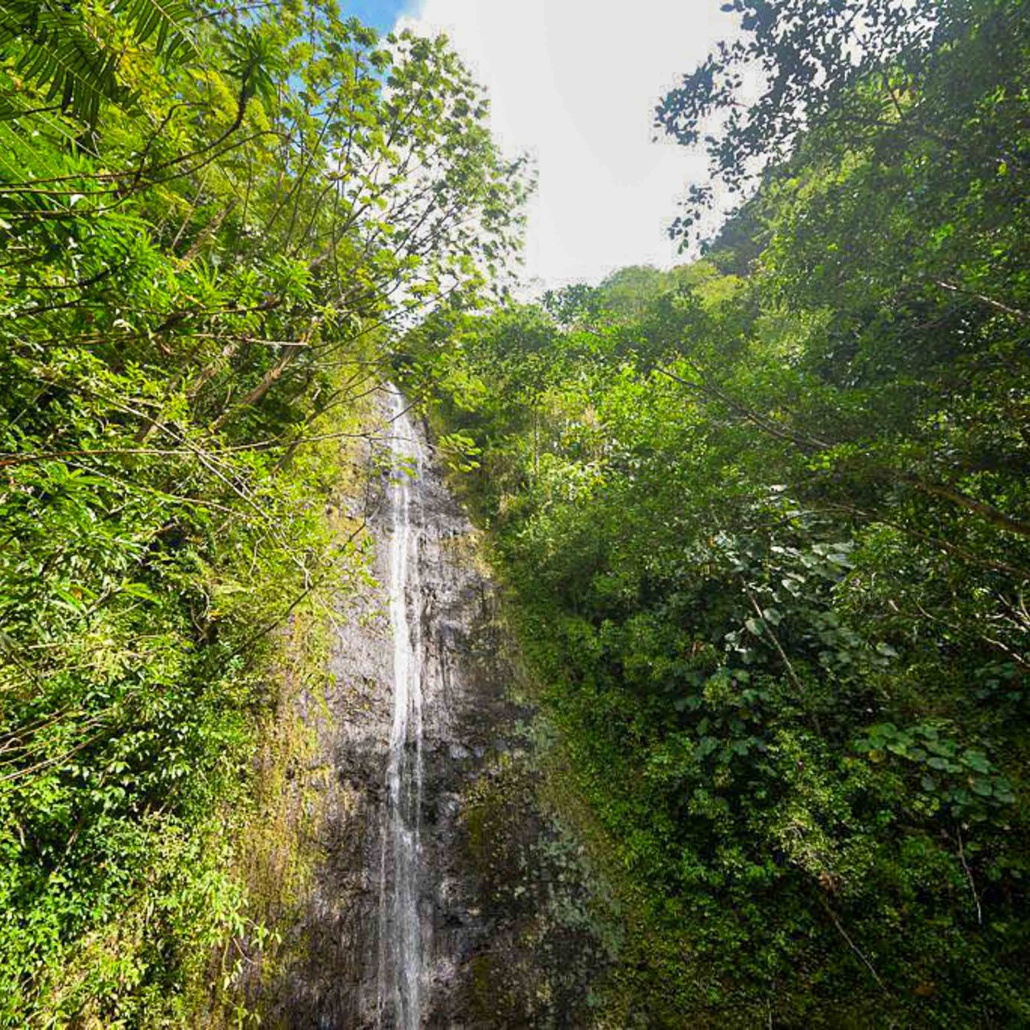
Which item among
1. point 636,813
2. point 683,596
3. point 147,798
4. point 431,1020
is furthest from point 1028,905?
point 147,798

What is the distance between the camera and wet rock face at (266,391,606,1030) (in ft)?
12.8

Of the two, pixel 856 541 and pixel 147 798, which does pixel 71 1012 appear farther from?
pixel 856 541

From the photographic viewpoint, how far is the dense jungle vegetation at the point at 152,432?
1.31m

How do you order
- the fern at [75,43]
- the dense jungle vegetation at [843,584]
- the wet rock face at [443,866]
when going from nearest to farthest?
1. the fern at [75,43]
2. the dense jungle vegetation at [843,584]
3. the wet rock face at [443,866]

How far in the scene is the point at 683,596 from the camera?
5797 millimetres

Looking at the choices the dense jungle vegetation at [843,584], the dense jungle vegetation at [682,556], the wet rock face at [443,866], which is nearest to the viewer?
the dense jungle vegetation at [682,556]

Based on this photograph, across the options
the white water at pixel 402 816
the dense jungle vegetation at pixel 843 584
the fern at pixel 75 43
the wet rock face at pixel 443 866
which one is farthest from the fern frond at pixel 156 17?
the wet rock face at pixel 443 866

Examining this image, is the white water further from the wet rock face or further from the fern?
the fern

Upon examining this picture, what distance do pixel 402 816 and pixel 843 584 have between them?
5274mm

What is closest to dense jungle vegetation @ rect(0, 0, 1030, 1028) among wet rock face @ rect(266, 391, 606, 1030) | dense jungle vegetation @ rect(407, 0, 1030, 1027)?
dense jungle vegetation @ rect(407, 0, 1030, 1027)

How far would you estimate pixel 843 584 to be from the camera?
469 centimetres

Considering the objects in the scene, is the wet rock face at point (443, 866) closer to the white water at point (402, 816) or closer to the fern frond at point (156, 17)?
the white water at point (402, 816)

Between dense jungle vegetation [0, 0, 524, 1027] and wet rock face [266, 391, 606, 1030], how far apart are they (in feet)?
2.87

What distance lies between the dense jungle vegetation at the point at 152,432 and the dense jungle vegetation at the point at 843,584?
5.73ft
